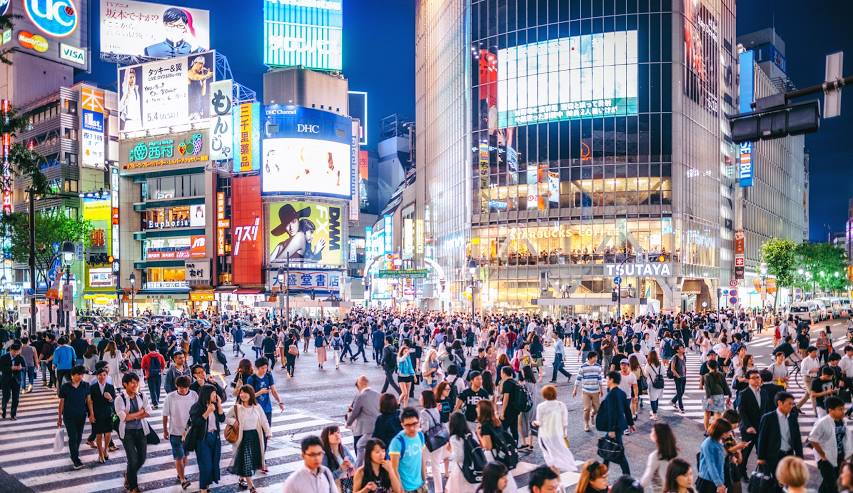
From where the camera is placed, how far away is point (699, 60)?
219 ft

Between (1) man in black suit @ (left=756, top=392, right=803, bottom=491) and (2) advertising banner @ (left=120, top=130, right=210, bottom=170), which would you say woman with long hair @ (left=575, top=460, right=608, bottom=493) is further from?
(2) advertising banner @ (left=120, top=130, right=210, bottom=170)

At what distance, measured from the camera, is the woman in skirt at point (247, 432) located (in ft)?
30.3

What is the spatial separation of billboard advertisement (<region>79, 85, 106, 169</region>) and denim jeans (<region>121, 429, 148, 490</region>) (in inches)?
3483

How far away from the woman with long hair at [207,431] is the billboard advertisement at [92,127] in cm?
8937

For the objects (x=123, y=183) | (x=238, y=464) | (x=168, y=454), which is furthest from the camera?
(x=123, y=183)

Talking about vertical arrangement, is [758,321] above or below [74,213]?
below

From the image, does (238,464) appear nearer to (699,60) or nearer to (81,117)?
(699,60)

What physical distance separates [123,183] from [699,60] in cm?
6714

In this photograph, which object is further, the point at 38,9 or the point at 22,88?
the point at 22,88

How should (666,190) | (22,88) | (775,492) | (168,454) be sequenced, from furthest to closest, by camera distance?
(22,88) < (666,190) < (168,454) < (775,492)

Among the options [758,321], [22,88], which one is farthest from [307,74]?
[758,321]

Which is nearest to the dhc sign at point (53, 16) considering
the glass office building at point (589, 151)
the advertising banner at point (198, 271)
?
the advertising banner at point (198, 271)

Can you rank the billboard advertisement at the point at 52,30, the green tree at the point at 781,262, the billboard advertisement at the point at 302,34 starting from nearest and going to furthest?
1. the green tree at the point at 781,262
2. the billboard advertisement at the point at 52,30
3. the billboard advertisement at the point at 302,34

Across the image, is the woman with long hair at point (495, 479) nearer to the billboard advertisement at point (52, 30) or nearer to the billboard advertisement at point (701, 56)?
the billboard advertisement at point (701, 56)
